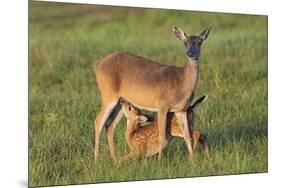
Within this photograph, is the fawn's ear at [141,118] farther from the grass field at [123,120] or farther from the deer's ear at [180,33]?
the deer's ear at [180,33]

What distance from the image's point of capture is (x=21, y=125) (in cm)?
458

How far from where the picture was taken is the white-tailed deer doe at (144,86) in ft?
16.0

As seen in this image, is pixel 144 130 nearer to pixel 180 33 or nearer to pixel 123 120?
pixel 123 120

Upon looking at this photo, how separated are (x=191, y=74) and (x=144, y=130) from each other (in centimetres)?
46

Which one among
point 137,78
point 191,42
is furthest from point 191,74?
point 137,78

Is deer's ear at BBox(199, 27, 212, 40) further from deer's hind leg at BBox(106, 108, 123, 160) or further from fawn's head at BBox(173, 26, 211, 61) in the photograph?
deer's hind leg at BBox(106, 108, 123, 160)

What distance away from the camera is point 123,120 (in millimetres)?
4898

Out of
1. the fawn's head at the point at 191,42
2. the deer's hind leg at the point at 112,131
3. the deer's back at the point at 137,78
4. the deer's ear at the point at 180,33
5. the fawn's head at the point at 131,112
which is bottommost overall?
the deer's hind leg at the point at 112,131

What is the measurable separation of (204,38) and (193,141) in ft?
2.17

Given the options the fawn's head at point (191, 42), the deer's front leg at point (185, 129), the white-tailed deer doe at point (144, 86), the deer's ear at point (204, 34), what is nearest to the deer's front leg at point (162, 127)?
the white-tailed deer doe at point (144, 86)

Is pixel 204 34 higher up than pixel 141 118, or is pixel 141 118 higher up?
pixel 204 34

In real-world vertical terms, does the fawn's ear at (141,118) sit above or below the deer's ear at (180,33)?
below

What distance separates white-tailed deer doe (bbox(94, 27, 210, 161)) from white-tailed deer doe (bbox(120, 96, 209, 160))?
0.04 metres
